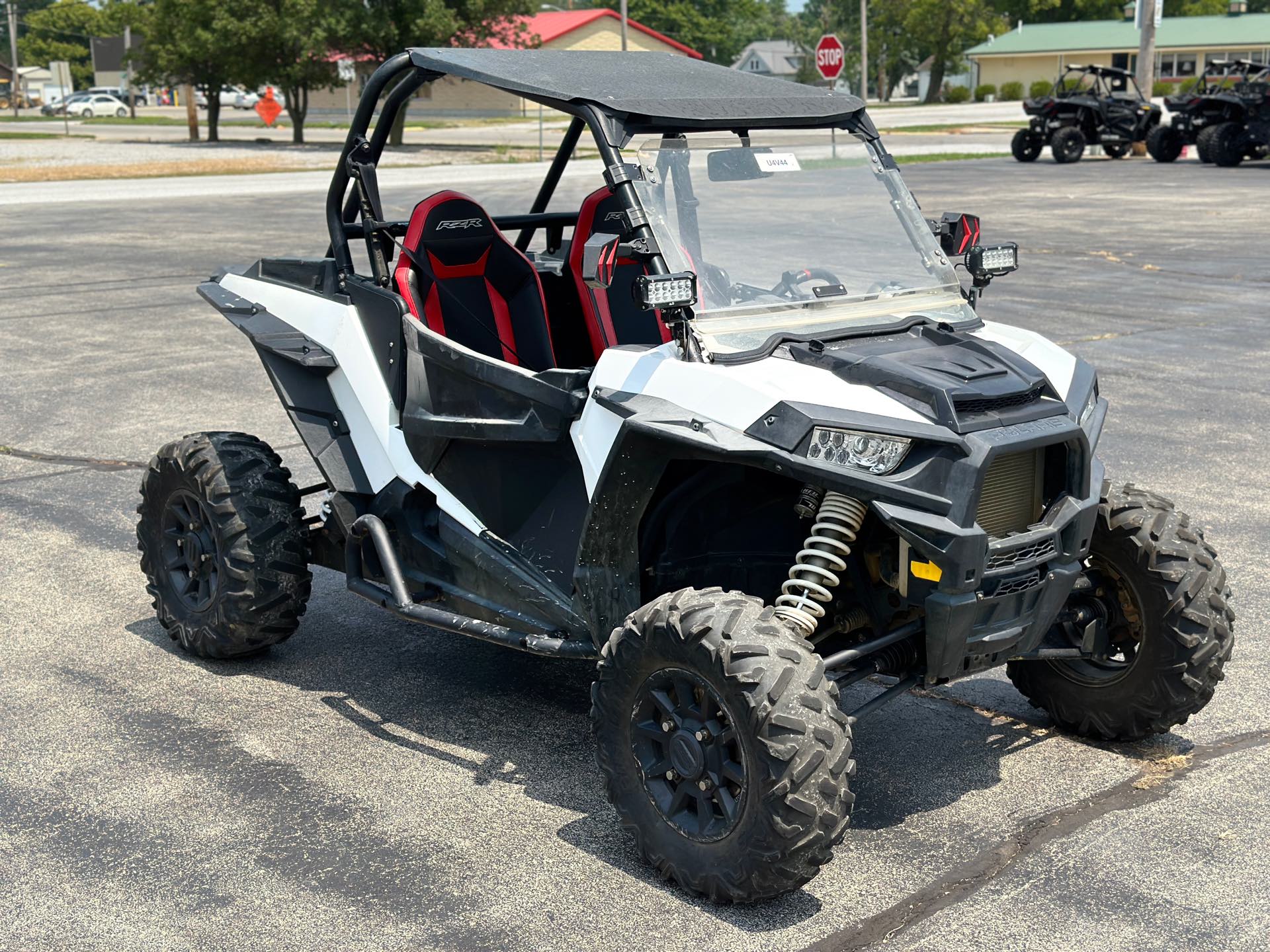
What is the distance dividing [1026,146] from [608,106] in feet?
103

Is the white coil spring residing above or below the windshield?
below

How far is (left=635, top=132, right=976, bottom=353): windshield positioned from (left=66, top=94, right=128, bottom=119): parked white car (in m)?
76.8

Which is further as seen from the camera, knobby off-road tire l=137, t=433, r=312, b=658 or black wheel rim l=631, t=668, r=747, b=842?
knobby off-road tire l=137, t=433, r=312, b=658

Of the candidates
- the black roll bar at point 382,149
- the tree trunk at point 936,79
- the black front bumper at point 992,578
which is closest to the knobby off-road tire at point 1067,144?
the black roll bar at point 382,149

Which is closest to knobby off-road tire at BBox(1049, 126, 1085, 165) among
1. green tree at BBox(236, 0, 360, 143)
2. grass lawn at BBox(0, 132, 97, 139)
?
green tree at BBox(236, 0, 360, 143)

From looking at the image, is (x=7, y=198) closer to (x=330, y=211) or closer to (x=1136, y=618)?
(x=330, y=211)

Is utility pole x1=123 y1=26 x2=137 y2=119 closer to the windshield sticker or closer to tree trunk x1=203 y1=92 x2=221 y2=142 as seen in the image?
tree trunk x1=203 y1=92 x2=221 y2=142

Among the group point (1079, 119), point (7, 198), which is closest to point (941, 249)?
point (7, 198)

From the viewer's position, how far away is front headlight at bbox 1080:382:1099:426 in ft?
13.9

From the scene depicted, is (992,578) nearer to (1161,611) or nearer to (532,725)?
(1161,611)

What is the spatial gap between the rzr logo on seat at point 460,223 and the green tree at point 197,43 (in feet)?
132

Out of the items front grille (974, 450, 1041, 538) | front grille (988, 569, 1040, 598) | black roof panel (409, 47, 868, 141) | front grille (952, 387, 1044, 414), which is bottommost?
front grille (988, 569, 1040, 598)

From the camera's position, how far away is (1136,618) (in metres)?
4.71

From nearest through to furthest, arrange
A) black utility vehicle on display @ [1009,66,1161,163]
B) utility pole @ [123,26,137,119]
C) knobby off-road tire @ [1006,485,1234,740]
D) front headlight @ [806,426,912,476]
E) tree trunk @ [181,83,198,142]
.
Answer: front headlight @ [806,426,912,476]
knobby off-road tire @ [1006,485,1234,740]
black utility vehicle on display @ [1009,66,1161,163]
utility pole @ [123,26,137,119]
tree trunk @ [181,83,198,142]
